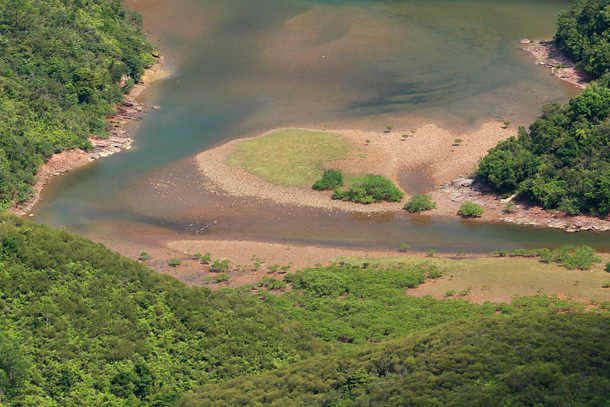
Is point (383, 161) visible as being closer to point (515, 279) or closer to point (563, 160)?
point (563, 160)

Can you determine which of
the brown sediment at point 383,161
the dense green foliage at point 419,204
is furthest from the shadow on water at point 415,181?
the dense green foliage at point 419,204

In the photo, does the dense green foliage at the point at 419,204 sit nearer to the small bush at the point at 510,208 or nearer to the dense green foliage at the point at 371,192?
the dense green foliage at the point at 371,192

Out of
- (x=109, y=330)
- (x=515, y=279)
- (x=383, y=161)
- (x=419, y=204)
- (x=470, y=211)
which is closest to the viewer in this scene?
(x=109, y=330)

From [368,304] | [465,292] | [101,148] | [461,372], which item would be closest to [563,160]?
[465,292]

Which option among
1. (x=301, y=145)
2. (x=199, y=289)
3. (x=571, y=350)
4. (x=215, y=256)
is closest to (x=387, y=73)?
(x=301, y=145)

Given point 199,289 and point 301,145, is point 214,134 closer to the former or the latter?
point 301,145
